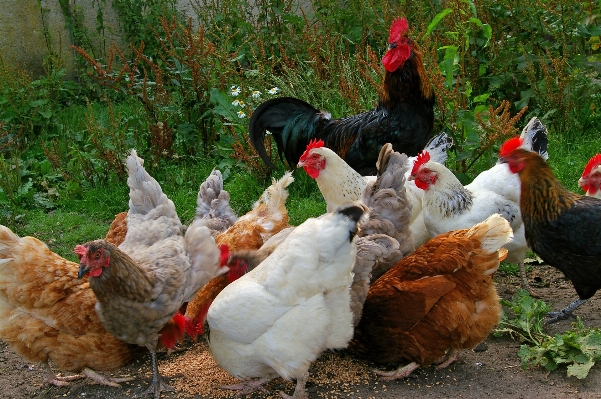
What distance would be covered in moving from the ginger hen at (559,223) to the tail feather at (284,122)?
214 centimetres

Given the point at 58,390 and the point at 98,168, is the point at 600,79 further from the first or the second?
the point at 58,390

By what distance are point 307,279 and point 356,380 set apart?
0.94 metres

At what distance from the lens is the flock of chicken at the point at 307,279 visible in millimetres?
3418

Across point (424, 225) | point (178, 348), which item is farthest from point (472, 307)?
point (178, 348)

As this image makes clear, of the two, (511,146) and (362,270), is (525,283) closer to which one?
(511,146)

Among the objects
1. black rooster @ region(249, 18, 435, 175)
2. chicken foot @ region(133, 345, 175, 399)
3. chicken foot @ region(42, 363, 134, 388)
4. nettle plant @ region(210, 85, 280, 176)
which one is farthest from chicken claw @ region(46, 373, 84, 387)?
nettle plant @ region(210, 85, 280, 176)

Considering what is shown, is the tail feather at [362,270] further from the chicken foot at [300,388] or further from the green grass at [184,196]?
the green grass at [184,196]

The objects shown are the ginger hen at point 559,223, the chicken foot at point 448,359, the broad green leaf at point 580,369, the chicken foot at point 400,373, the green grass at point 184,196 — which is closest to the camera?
the broad green leaf at point 580,369

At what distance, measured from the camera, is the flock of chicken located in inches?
135

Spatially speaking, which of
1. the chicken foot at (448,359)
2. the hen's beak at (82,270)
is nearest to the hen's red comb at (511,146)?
the chicken foot at (448,359)

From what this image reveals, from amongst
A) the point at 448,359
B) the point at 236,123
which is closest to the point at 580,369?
the point at 448,359

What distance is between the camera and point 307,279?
131 inches

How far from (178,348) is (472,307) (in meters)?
2.03

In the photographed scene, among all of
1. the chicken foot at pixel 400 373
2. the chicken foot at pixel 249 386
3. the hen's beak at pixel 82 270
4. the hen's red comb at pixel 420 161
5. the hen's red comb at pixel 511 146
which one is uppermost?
the hen's red comb at pixel 511 146
